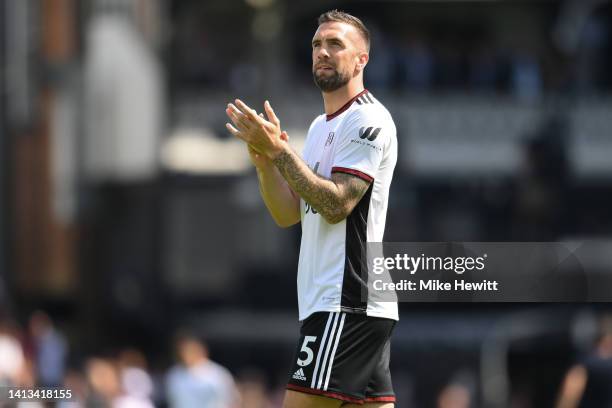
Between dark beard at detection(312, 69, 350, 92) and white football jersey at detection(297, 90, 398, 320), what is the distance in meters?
0.10

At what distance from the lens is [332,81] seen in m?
5.83

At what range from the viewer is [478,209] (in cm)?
2905

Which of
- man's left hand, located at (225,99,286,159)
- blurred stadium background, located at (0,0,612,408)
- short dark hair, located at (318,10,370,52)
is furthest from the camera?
blurred stadium background, located at (0,0,612,408)

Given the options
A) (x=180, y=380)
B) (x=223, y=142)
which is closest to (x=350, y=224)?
(x=180, y=380)

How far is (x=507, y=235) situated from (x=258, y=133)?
22167 mm

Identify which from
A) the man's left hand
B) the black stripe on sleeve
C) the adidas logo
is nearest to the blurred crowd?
the adidas logo

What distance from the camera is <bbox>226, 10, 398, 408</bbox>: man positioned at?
5613 millimetres

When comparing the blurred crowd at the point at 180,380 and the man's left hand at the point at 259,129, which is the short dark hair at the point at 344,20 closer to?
the man's left hand at the point at 259,129

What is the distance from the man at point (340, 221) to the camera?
5.61m

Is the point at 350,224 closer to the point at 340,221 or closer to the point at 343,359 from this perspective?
the point at 340,221

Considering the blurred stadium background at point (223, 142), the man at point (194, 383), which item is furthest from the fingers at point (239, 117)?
the blurred stadium background at point (223, 142)

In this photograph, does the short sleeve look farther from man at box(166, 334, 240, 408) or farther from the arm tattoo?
man at box(166, 334, 240, 408)

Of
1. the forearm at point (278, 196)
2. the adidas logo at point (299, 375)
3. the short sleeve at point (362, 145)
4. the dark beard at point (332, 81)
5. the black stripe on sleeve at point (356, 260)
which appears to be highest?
the dark beard at point (332, 81)

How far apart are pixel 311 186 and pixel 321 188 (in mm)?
42
